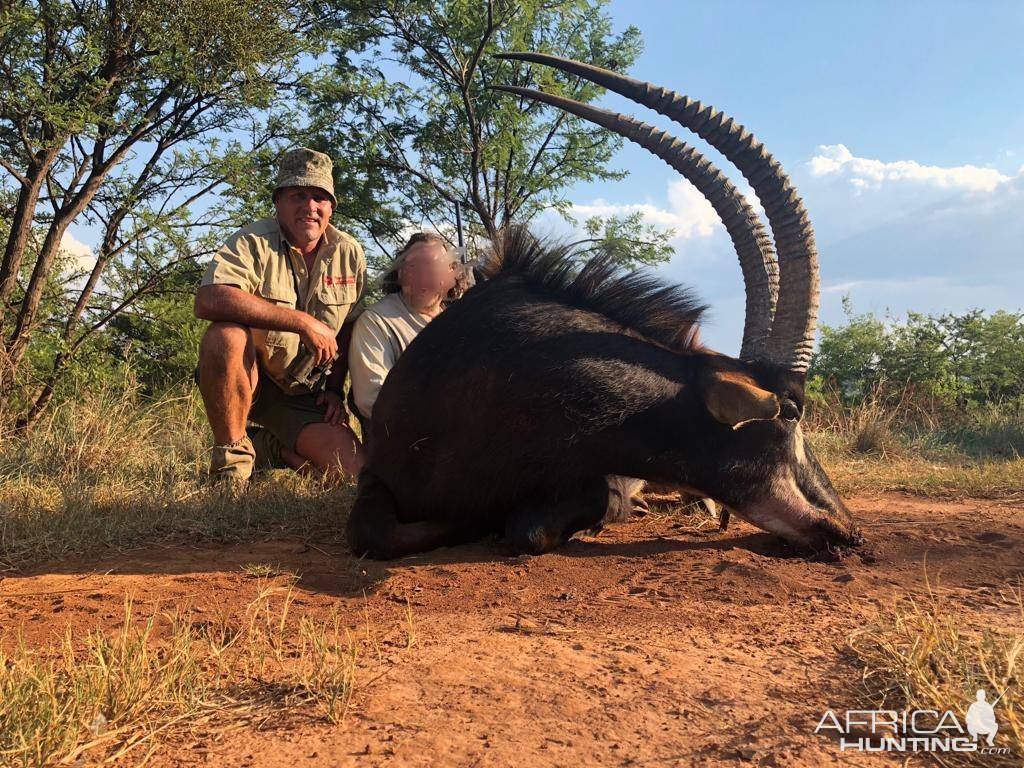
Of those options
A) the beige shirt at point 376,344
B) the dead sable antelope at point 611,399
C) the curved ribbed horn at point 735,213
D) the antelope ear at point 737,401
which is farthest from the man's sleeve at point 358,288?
the antelope ear at point 737,401

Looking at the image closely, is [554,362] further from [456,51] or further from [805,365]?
[456,51]

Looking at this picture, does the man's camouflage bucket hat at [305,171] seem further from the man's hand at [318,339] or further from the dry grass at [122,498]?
the dry grass at [122,498]

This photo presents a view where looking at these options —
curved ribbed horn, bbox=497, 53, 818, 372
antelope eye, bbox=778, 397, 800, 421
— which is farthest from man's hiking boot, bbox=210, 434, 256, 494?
antelope eye, bbox=778, 397, 800, 421

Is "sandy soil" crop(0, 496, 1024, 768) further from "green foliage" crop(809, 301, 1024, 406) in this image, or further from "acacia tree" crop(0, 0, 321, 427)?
"green foliage" crop(809, 301, 1024, 406)

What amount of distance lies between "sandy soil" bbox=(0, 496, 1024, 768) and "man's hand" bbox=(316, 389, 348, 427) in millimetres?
1534

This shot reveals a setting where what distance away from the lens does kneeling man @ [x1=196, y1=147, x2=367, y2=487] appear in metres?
4.32

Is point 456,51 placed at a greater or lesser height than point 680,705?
greater

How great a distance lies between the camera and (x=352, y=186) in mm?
11945

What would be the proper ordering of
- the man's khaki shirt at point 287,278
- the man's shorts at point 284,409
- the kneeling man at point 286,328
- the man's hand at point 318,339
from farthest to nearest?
the man's shorts at point 284,409 < the man's khaki shirt at point 287,278 < the kneeling man at point 286,328 < the man's hand at point 318,339

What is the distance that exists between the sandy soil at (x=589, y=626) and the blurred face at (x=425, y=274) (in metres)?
1.71

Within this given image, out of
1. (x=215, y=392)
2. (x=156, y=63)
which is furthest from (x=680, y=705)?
(x=156, y=63)

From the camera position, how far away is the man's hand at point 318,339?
13.8ft

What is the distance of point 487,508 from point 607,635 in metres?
1.11

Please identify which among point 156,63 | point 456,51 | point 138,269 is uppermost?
point 456,51
